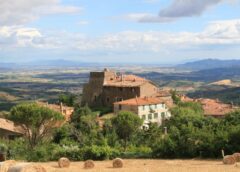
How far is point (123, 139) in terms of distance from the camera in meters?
64.4

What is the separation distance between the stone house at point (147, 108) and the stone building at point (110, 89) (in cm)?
424

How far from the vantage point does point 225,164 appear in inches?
1336

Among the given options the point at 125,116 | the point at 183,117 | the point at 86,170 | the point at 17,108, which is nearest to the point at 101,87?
the point at 183,117

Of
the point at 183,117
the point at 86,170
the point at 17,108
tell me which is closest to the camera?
the point at 86,170

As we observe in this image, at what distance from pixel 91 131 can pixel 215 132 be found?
2797cm

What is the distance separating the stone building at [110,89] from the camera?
3999 inches

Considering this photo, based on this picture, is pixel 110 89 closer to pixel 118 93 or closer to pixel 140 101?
pixel 118 93

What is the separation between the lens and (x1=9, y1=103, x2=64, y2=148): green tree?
5769 centimetres

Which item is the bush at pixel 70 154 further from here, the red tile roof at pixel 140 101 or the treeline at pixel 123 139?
the red tile roof at pixel 140 101

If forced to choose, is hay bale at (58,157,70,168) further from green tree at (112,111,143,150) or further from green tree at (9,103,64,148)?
green tree at (112,111,143,150)

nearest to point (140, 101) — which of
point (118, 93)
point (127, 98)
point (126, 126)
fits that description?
point (127, 98)

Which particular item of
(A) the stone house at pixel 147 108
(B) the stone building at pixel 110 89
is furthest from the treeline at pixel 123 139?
(B) the stone building at pixel 110 89

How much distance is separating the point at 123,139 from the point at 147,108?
30.2 meters

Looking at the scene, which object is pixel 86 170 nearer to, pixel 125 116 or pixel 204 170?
pixel 204 170
